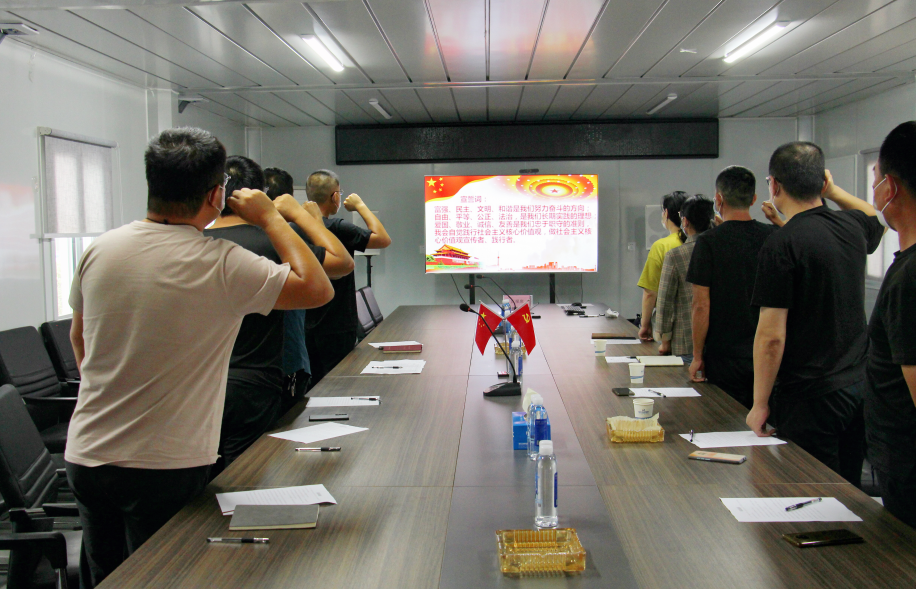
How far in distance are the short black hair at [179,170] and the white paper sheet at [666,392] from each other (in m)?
1.85

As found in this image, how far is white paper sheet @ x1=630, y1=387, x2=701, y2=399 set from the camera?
2662 millimetres

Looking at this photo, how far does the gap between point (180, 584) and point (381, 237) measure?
2.95m

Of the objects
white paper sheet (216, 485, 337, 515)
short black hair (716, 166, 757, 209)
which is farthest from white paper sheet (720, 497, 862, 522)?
short black hair (716, 166, 757, 209)

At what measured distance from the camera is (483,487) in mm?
1715

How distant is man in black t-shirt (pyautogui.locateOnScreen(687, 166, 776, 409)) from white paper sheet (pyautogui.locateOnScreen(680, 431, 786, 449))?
833 mm

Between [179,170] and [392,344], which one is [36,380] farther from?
[179,170]

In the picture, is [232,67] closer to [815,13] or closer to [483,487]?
[815,13]

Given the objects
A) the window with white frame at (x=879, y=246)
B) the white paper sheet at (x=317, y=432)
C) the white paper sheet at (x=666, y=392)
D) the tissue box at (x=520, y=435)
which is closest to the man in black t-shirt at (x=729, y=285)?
the white paper sheet at (x=666, y=392)

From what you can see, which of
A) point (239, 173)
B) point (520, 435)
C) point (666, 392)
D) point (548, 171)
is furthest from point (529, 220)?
point (520, 435)

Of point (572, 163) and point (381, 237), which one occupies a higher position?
point (572, 163)

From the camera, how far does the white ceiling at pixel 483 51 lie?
3.78 m

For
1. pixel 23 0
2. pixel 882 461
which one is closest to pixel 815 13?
pixel 882 461

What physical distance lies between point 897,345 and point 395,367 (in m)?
2.24

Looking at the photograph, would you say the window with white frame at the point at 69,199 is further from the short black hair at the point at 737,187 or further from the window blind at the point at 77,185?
the short black hair at the point at 737,187
